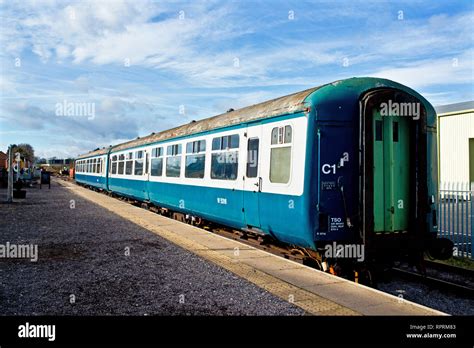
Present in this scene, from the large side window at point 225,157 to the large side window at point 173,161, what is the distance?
300 centimetres

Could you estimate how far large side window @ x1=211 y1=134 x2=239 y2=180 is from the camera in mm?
9234

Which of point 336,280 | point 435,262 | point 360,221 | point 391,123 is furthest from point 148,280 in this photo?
point 435,262

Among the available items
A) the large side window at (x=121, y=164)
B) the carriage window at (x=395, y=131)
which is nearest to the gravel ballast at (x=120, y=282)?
the carriage window at (x=395, y=131)

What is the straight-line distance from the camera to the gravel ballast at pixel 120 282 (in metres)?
5.21

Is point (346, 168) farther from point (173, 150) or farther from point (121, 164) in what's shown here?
point (121, 164)

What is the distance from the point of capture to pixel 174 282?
643 cm

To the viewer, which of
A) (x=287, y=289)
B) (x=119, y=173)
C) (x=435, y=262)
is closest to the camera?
(x=287, y=289)

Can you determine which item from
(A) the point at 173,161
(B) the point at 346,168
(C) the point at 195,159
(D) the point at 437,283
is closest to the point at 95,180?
(A) the point at 173,161

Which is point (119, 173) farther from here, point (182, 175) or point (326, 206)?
point (326, 206)

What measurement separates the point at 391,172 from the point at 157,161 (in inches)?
406

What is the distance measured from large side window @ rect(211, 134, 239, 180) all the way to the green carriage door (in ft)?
10.3

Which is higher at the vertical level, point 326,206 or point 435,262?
point 326,206
